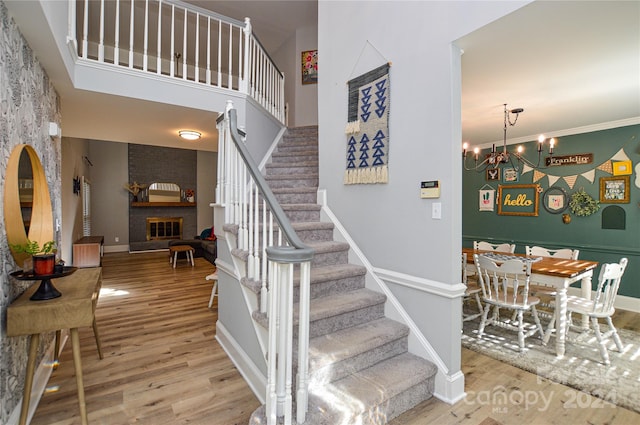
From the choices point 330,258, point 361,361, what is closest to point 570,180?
point 330,258

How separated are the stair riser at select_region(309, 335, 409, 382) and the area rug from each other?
103 cm

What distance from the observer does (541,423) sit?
6.25 feet

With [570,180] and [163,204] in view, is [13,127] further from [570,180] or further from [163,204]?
[163,204]

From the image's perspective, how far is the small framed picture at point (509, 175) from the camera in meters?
5.22

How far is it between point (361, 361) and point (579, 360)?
2.09 m

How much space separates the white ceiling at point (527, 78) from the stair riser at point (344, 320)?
7.00 feet

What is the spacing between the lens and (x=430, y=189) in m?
2.22

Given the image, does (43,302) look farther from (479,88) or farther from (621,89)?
(621,89)

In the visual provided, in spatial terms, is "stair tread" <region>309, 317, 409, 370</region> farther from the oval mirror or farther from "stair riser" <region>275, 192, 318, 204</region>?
the oval mirror

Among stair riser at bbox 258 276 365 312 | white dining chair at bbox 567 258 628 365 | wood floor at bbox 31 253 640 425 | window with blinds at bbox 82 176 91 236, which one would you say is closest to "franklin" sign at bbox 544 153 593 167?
white dining chair at bbox 567 258 628 365

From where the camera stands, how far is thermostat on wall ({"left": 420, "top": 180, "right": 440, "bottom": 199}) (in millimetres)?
2174

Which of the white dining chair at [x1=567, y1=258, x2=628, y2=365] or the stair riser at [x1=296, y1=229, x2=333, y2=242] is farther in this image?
the stair riser at [x1=296, y1=229, x2=333, y2=242]

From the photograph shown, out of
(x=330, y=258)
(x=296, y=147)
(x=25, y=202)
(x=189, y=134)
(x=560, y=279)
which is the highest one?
(x=189, y=134)

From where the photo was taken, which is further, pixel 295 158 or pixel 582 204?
pixel 295 158
